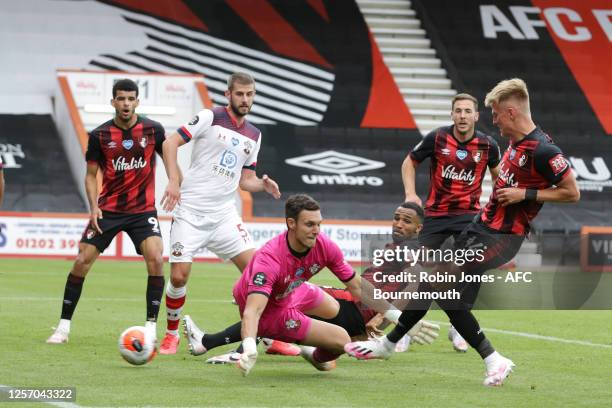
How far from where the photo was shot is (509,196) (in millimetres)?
6879

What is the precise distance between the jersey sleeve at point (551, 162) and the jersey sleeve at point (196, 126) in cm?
292

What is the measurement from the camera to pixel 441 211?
9438 mm

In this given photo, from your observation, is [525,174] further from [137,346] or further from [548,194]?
[137,346]

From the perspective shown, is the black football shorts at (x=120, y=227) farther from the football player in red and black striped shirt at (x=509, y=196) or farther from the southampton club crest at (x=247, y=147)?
the football player in red and black striped shirt at (x=509, y=196)

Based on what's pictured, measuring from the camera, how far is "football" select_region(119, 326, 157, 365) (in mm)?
7473

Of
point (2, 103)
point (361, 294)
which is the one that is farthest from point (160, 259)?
point (2, 103)

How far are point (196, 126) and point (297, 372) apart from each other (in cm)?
219

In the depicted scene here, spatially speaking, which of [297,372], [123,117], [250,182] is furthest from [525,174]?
[123,117]

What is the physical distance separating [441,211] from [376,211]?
602 inches

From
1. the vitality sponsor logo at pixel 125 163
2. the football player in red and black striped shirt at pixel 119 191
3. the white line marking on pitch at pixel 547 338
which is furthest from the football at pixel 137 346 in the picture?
the white line marking on pitch at pixel 547 338

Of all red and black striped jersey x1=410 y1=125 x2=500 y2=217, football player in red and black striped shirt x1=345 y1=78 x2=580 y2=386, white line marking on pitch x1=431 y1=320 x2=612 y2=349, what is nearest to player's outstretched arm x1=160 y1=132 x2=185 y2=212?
football player in red and black striped shirt x1=345 y1=78 x2=580 y2=386

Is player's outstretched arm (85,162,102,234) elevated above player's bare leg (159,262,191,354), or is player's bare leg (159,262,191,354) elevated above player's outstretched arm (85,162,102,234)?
player's outstretched arm (85,162,102,234)

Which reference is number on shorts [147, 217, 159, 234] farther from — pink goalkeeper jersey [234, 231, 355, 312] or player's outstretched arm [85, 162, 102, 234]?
pink goalkeeper jersey [234, 231, 355, 312]

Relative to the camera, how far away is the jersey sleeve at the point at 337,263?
7152mm
